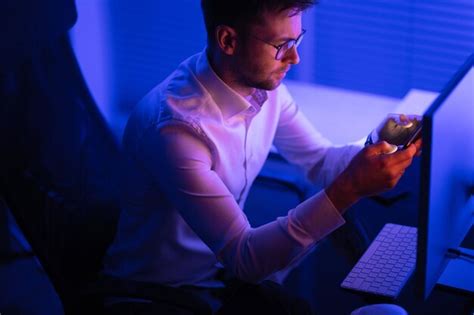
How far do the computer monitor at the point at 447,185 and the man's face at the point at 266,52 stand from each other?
0.44 m

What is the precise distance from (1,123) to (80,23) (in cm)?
142

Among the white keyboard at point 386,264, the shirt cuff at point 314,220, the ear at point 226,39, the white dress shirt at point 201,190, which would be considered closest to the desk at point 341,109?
the white dress shirt at point 201,190

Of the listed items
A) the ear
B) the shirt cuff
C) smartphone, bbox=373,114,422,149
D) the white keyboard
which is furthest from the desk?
the shirt cuff

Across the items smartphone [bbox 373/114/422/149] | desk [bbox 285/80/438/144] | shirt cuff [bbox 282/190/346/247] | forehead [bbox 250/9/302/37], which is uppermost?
forehead [bbox 250/9/302/37]

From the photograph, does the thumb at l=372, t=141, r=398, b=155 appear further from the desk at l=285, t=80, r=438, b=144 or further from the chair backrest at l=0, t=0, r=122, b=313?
the desk at l=285, t=80, r=438, b=144

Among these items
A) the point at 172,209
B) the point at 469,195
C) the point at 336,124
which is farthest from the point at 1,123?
the point at 336,124

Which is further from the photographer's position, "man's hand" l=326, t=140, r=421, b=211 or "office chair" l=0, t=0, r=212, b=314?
"office chair" l=0, t=0, r=212, b=314

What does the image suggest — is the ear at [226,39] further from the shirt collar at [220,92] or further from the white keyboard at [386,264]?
the white keyboard at [386,264]

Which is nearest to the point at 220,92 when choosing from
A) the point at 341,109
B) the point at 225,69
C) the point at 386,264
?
the point at 225,69

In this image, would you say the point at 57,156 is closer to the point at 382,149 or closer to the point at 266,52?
the point at 266,52

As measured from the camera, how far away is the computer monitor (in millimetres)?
1262

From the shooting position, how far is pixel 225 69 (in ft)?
5.99

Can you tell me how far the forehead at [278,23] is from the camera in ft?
5.64

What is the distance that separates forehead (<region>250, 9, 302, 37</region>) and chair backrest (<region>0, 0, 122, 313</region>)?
18.3 inches
